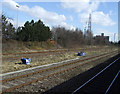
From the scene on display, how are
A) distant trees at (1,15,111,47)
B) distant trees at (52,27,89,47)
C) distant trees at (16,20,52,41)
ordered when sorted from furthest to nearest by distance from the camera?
distant trees at (52,27,89,47), distant trees at (16,20,52,41), distant trees at (1,15,111,47)

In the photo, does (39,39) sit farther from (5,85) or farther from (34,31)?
(5,85)

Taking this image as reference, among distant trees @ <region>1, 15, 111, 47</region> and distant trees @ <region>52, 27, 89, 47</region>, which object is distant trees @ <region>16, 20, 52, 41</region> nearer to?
distant trees @ <region>1, 15, 111, 47</region>

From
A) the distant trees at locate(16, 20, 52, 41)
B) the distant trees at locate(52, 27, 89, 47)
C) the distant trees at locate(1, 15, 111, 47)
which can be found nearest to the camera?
the distant trees at locate(1, 15, 111, 47)

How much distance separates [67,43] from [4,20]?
27690 mm

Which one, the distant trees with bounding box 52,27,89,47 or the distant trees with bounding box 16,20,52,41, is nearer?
the distant trees with bounding box 16,20,52,41

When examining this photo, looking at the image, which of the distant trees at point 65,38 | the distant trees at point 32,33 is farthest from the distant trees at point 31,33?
the distant trees at point 65,38

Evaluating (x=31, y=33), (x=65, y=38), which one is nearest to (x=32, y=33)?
(x=31, y=33)

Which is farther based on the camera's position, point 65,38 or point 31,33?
point 65,38

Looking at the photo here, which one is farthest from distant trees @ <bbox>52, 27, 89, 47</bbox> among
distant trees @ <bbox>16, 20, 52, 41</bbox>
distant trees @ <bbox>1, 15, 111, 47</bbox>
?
distant trees @ <bbox>16, 20, 52, 41</bbox>

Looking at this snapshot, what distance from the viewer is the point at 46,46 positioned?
41938mm

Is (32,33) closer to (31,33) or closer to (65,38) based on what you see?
(31,33)

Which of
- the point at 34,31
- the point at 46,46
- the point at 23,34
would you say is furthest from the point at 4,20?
the point at 46,46

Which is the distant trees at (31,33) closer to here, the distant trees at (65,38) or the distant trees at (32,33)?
the distant trees at (32,33)

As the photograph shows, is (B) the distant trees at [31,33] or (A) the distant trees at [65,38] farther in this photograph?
(A) the distant trees at [65,38]
